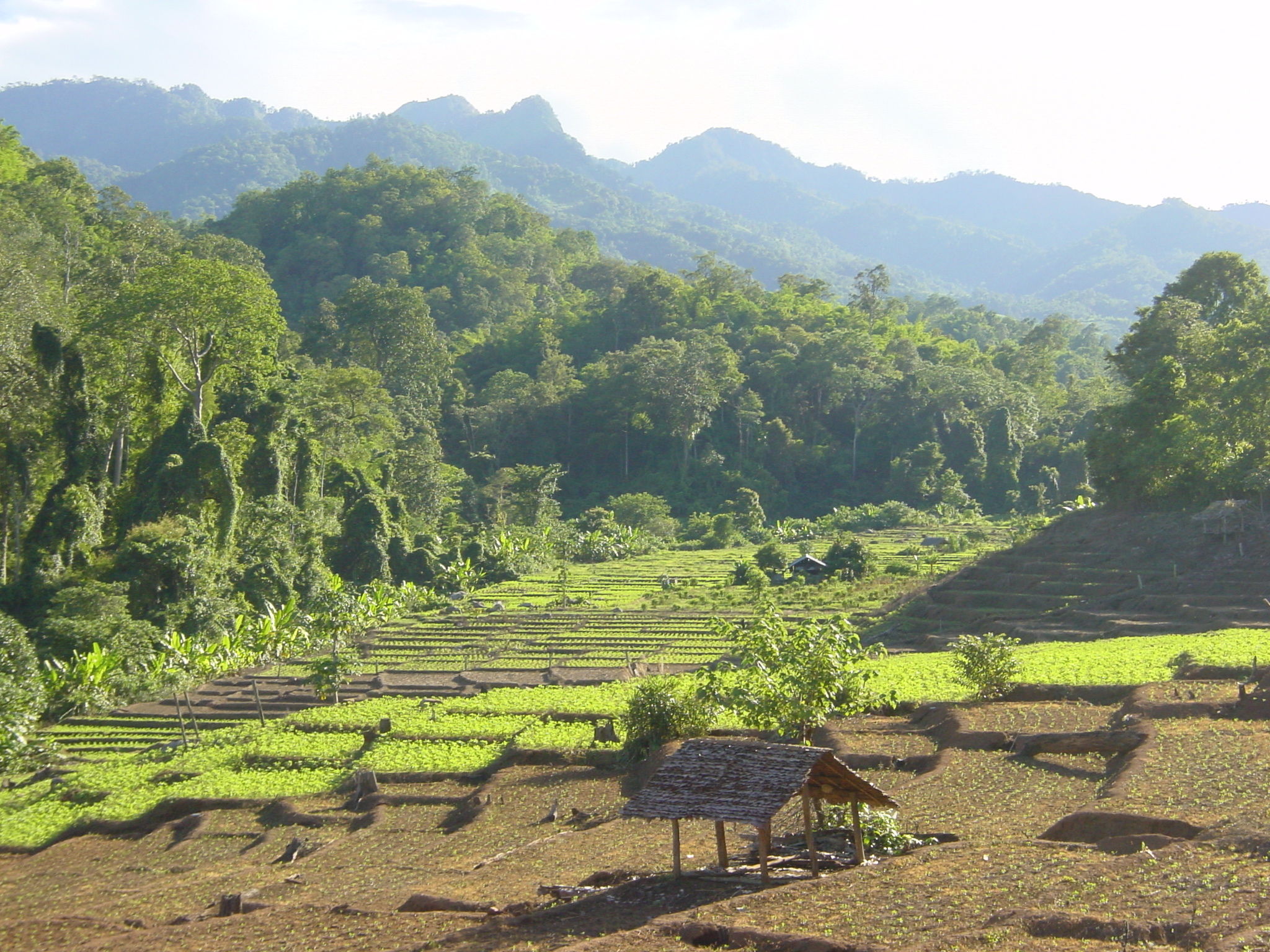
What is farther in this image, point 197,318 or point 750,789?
point 197,318

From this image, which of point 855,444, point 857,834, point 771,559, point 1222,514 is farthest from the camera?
point 855,444

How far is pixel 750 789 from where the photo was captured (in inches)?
480

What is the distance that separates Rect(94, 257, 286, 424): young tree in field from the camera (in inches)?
1622

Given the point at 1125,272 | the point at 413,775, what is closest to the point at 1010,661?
the point at 413,775

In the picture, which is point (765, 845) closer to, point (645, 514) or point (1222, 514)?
point (1222, 514)

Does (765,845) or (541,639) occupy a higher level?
(765,845)

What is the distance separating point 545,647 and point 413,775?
43.0ft

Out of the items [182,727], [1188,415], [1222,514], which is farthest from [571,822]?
[1188,415]

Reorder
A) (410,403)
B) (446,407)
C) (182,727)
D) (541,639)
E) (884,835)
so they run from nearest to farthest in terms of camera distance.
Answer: (884,835) < (182,727) < (541,639) < (410,403) < (446,407)

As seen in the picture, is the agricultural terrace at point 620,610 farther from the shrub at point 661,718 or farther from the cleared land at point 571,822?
the shrub at point 661,718

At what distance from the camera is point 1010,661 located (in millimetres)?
21797

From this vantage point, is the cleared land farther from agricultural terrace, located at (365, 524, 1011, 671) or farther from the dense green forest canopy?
the dense green forest canopy

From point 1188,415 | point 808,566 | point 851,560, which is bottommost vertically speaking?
point 808,566

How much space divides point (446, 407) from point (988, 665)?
57.3 m
